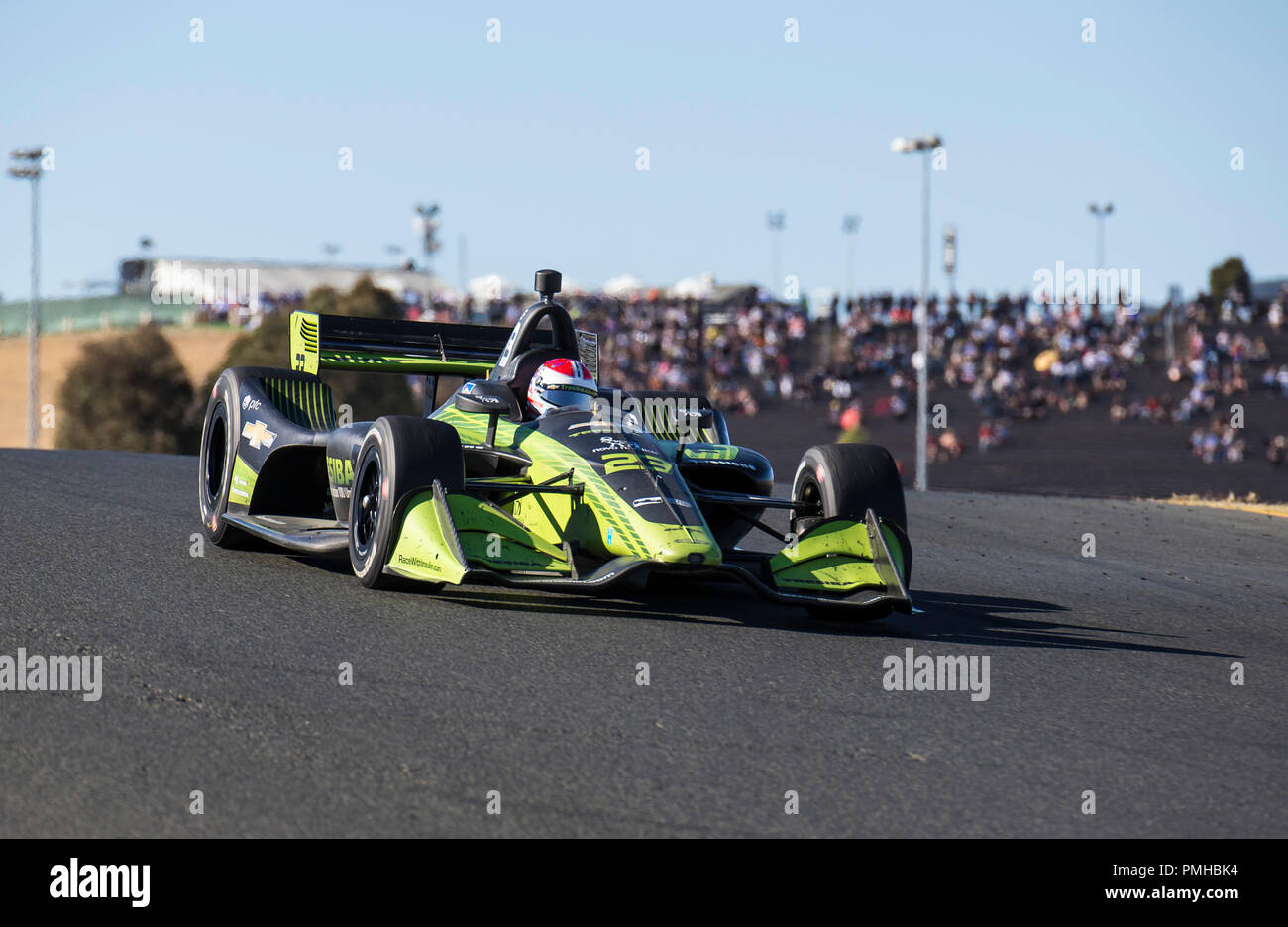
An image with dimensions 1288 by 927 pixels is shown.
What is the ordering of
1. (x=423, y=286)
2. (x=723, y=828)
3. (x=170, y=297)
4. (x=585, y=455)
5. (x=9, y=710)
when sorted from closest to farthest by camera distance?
1. (x=723, y=828)
2. (x=9, y=710)
3. (x=585, y=455)
4. (x=170, y=297)
5. (x=423, y=286)

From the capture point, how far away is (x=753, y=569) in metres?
7.74

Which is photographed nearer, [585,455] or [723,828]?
[723,828]

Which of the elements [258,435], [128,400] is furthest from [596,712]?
[128,400]

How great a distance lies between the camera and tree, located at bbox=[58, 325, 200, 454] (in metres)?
37.7

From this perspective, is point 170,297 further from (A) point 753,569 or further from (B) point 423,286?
(A) point 753,569

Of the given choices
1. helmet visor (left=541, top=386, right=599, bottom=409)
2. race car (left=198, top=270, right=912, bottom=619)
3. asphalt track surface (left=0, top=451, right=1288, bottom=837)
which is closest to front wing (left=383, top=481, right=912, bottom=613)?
race car (left=198, top=270, right=912, bottom=619)

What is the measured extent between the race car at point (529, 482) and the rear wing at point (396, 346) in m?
0.01

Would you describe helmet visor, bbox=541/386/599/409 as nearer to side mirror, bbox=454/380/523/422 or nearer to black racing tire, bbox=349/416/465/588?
side mirror, bbox=454/380/523/422

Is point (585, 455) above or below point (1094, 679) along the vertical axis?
above

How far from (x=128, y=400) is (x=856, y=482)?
33.3 metres

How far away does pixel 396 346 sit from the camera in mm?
9883

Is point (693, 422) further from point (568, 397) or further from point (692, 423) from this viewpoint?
point (568, 397)
